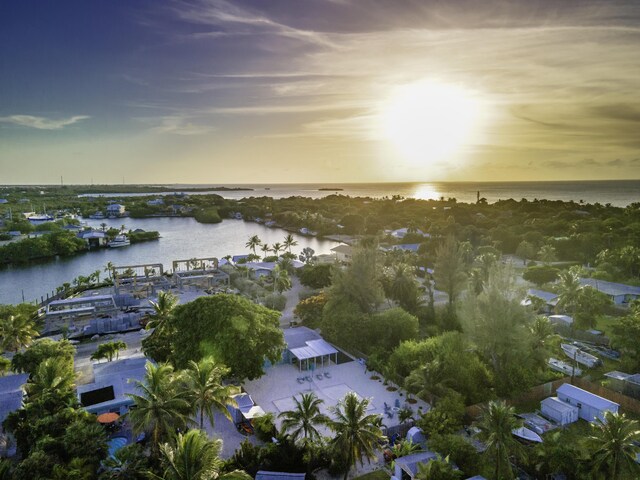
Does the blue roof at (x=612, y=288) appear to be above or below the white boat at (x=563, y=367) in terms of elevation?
above

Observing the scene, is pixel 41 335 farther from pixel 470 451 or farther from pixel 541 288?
pixel 541 288

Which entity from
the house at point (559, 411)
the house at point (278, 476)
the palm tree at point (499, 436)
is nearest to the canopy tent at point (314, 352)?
the house at point (278, 476)

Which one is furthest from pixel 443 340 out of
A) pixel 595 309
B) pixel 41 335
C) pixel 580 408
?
pixel 41 335

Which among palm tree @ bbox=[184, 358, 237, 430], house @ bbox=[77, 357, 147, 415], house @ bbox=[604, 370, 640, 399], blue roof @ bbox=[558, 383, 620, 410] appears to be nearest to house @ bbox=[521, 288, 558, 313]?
house @ bbox=[604, 370, 640, 399]

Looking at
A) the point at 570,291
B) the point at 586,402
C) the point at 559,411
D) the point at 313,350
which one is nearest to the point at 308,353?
the point at 313,350

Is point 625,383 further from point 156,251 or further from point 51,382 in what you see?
point 156,251

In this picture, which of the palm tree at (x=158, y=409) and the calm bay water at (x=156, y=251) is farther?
the calm bay water at (x=156, y=251)

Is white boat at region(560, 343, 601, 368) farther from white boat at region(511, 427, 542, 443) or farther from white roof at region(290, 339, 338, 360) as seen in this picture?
white roof at region(290, 339, 338, 360)

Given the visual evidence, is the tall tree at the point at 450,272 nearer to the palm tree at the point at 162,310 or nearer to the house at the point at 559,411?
the house at the point at 559,411
